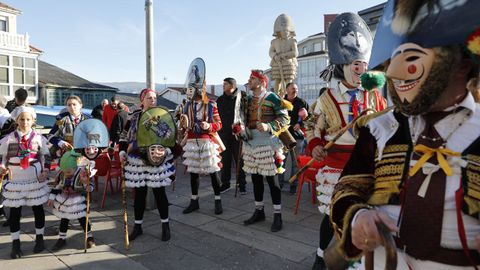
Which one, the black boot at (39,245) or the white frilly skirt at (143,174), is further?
the white frilly skirt at (143,174)

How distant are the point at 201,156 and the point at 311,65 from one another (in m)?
31.4

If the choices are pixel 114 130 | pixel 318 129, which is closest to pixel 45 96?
pixel 114 130

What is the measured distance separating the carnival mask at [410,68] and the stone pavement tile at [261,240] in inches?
114

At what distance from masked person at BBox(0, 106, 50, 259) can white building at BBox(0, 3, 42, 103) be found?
2761cm

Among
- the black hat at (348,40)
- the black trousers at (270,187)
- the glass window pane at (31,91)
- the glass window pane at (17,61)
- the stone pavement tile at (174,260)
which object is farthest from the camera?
the glass window pane at (31,91)

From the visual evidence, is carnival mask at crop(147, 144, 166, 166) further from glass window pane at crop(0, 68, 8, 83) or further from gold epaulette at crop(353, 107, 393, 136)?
glass window pane at crop(0, 68, 8, 83)

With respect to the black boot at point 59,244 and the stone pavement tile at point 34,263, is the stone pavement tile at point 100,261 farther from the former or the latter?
the black boot at point 59,244

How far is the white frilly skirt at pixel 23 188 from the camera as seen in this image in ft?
13.6

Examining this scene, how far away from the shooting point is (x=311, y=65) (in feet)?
115

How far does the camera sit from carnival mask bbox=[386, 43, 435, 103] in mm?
1386

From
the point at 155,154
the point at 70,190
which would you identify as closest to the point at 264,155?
the point at 155,154

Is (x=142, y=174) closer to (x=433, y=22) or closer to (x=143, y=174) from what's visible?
(x=143, y=174)

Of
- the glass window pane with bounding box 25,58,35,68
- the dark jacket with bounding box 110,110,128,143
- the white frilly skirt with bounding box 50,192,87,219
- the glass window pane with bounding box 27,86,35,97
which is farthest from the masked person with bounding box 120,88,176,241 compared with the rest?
the glass window pane with bounding box 25,58,35,68

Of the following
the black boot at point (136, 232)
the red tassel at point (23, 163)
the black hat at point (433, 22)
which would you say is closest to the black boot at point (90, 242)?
the black boot at point (136, 232)
